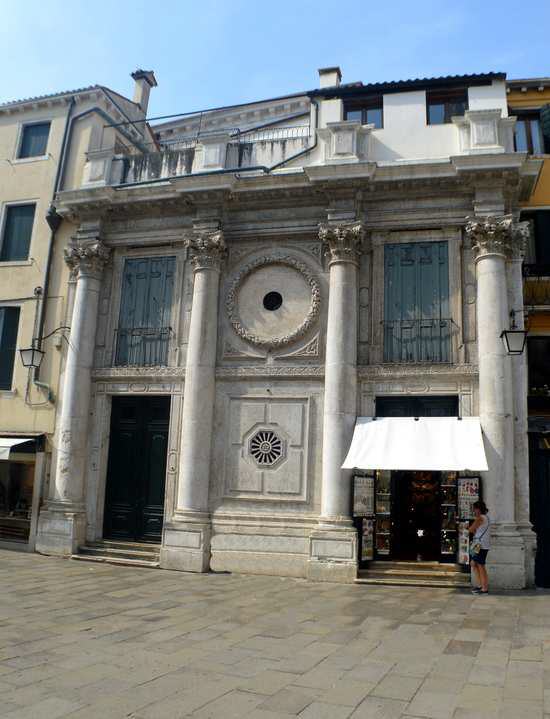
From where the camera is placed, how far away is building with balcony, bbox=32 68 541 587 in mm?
12969

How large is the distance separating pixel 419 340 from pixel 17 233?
11530 millimetres

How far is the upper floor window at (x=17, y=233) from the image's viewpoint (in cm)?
1758

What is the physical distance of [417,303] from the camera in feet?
→ 46.0

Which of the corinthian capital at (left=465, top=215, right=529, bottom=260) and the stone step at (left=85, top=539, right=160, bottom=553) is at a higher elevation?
the corinthian capital at (left=465, top=215, right=529, bottom=260)

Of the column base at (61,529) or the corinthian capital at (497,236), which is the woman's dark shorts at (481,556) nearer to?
the corinthian capital at (497,236)

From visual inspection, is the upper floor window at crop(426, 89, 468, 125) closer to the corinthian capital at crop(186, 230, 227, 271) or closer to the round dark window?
the round dark window

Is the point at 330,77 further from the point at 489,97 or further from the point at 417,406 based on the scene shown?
the point at 417,406

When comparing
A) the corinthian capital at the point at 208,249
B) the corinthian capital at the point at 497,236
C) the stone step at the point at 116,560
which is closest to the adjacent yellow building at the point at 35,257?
the stone step at the point at 116,560

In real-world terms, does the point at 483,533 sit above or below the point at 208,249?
below

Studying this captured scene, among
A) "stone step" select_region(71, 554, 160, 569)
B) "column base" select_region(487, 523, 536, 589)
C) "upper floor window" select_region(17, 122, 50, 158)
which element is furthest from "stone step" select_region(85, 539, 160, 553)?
"upper floor window" select_region(17, 122, 50, 158)

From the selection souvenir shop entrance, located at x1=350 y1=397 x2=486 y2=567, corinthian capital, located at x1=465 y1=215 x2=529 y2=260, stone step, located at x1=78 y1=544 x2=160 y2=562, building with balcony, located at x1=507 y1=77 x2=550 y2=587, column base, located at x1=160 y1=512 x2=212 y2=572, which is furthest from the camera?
stone step, located at x1=78 y1=544 x2=160 y2=562

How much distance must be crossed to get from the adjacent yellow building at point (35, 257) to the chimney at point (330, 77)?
5835 millimetres

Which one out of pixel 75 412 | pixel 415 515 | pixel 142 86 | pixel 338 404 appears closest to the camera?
pixel 338 404

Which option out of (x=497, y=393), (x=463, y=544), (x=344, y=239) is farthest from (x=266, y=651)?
(x=344, y=239)
